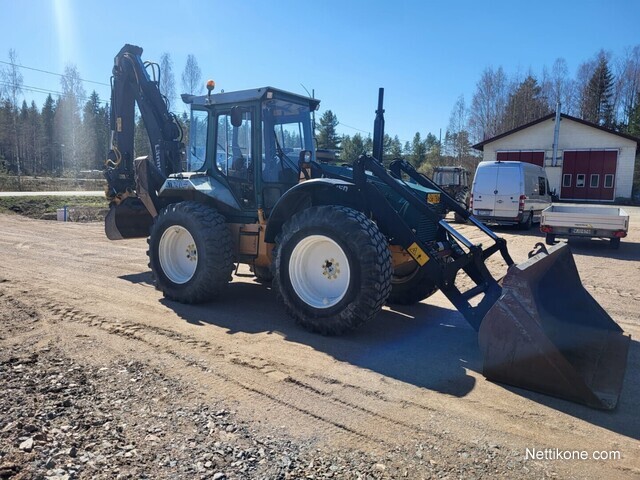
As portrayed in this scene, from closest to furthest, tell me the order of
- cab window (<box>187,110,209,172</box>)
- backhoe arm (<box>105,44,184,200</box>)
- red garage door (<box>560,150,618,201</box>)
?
cab window (<box>187,110,209,172</box>) < backhoe arm (<box>105,44,184,200</box>) < red garage door (<box>560,150,618,201</box>)

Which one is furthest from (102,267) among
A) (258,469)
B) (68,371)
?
(258,469)

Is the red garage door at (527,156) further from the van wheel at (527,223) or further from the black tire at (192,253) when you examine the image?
the black tire at (192,253)

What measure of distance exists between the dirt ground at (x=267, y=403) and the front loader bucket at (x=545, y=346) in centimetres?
12

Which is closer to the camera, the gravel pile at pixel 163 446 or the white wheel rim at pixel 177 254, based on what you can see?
the gravel pile at pixel 163 446

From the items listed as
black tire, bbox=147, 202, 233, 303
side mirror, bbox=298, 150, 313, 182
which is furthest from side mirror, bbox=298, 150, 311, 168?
black tire, bbox=147, 202, 233, 303

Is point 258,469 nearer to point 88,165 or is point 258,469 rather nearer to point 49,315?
point 49,315

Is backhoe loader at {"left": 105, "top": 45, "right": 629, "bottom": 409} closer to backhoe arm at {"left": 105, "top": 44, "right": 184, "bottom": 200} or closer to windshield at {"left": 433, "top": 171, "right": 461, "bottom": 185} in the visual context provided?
backhoe arm at {"left": 105, "top": 44, "right": 184, "bottom": 200}

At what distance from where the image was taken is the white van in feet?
51.8

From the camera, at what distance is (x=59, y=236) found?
42.6 feet

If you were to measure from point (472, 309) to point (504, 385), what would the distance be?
3.69 ft

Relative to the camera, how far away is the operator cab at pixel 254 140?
6.36 metres

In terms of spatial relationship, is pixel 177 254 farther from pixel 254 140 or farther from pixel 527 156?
pixel 527 156

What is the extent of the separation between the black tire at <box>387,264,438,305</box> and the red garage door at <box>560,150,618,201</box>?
3105cm

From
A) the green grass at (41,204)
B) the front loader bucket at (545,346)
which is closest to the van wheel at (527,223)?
the front loader bucket at (545,346)
